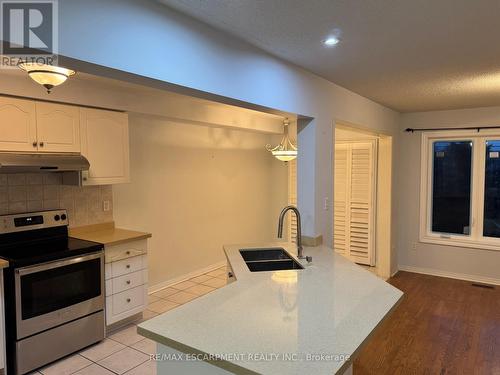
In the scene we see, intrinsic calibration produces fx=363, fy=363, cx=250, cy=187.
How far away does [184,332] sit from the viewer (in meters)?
1.48

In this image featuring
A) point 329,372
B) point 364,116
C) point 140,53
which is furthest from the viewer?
point 364,116

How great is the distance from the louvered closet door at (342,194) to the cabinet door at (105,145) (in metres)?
3.47

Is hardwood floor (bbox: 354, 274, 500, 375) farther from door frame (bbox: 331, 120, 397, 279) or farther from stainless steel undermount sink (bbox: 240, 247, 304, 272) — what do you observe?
stainless steel undermount sink (bbox: 240, 247, 304, 272)

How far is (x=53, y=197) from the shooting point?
11.3 ft

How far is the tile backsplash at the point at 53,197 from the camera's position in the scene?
315cm

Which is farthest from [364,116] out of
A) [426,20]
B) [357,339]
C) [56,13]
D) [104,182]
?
[56,13]

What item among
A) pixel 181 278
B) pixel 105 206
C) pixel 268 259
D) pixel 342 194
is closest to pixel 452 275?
pixel 342 194

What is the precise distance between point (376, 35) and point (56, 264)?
9.34ft

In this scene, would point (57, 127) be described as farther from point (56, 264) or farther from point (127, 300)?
point (127, 300)

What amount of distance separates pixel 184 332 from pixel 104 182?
97.0 inches

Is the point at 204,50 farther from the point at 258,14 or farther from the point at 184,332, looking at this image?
the point at 184,332

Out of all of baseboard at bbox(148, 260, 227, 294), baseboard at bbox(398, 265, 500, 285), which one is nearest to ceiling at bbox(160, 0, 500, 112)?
baseboard at bbox(398, 265, 500, 285)

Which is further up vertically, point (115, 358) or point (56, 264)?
point (56, 264)

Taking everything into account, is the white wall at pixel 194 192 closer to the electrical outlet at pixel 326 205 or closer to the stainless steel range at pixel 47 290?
the stainless steel range at pixel 47 290
